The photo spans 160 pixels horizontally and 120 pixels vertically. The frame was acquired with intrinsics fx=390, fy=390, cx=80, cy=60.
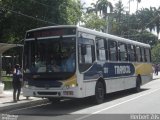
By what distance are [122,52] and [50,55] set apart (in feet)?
20.3

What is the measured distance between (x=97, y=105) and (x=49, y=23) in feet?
48.5

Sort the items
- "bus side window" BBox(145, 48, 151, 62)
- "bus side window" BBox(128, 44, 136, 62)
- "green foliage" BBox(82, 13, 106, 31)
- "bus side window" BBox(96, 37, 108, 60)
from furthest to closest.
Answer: "green foliage" BBox(82, 13, 106, 31) → "bus side window" BBox(145, 48, 151, 62) → "bus side window" BBox(128, 44, 136, 62) → "bus side window" BBox(96, 37, 108, 60)

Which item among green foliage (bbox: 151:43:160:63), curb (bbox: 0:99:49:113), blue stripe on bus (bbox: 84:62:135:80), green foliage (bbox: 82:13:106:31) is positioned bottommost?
curb (bbox: 0:99:49:113)

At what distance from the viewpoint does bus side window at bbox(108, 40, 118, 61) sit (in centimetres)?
1833

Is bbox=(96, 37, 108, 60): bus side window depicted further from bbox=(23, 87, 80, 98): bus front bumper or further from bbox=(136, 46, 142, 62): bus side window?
bbox=(136, 46, 142, 62): bus side window

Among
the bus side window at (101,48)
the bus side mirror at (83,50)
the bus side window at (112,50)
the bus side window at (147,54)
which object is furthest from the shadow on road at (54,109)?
the bus side window at (147,54)

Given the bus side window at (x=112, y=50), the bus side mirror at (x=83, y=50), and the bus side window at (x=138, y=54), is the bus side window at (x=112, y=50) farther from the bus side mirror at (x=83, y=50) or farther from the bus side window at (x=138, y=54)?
the bus side window at (x=138, y=54)

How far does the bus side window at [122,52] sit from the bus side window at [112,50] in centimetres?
64

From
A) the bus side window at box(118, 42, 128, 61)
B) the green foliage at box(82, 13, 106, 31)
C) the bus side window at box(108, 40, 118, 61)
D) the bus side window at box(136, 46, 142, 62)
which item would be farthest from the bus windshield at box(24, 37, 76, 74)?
the green foliage at box(82, 13, 106, 31)

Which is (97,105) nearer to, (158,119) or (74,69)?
(74,69)

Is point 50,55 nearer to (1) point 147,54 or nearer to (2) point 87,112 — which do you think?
(2) point 87,112

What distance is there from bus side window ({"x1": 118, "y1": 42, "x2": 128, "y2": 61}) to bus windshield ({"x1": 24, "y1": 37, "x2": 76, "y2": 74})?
5429 mm

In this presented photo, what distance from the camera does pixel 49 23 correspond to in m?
29.9

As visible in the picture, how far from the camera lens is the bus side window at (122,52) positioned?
19.9m
